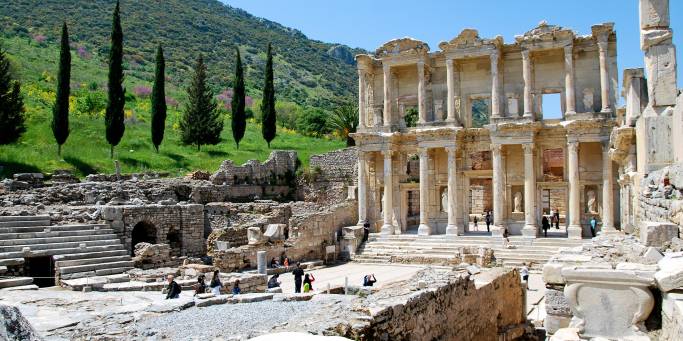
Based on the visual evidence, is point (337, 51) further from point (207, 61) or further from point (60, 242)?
point (60, 242)

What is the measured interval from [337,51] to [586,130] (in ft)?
351

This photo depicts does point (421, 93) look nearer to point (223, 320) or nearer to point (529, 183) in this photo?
point (529, 183)

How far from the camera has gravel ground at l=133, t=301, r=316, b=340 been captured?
977cm

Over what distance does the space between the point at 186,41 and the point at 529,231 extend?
72.6 metres

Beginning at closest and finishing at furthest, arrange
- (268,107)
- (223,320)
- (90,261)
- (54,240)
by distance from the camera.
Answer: (223,320) → (90,261) → (54,240) → (268,107)

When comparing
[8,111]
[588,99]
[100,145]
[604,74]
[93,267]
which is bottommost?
[93,267]

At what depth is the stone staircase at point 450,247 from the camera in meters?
25.8

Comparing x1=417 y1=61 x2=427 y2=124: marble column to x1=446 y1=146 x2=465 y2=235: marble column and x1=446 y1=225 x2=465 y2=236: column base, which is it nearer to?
x1=446 y1=146 x2=465 y2=235: marble column

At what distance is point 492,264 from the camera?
83.5ft

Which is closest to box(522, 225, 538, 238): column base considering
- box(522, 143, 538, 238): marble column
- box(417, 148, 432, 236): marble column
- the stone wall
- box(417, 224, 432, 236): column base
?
box(522, 143, 538, 238): marble column

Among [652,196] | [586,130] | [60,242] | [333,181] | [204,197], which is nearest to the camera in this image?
[652,196]

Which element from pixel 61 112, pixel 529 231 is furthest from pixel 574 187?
pixel 61 112

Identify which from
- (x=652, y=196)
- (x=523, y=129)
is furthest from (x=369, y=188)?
(x=652, y=196)

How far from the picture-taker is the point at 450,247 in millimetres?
27812
